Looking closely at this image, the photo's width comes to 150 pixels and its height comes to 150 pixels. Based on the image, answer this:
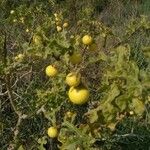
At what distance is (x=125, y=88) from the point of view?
230 cm

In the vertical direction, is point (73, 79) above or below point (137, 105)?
above

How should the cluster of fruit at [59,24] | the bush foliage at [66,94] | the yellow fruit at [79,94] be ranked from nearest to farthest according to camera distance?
the yellow fruit at [79,94]
the bush foliage at [66,94]
the cluster of fruit at [59,24]

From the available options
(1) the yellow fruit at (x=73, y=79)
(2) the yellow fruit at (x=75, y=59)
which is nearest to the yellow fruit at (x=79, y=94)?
(1) the yellow fruit at (x=73, y=79)

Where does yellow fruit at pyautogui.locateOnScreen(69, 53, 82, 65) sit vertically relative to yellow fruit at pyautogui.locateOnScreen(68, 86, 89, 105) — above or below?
above

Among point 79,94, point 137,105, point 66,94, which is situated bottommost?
point 66,94

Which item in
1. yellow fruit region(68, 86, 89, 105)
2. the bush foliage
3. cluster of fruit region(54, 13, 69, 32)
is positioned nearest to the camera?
yellow fruit region(68, 86, 89, 105)

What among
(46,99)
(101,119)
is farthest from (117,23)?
(101,119)

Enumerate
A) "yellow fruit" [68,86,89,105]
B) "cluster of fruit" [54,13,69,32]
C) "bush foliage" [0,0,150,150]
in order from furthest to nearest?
"cluster of fruit" [54,13,69,32]
"bush foliage" [0,0,150,150]
"yellow fruit" [68,86,89,105]

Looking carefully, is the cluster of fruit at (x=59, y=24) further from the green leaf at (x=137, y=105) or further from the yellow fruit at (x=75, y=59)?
the green leaf at (x=137, y=105)

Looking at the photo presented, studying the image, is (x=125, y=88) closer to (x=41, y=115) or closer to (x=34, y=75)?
(x=41, y=115)

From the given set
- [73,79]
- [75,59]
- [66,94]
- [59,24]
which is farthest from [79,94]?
[59,24]

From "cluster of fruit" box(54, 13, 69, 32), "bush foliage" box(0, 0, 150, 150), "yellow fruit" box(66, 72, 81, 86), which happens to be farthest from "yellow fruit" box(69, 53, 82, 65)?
"cluster of fruit" box(54, 13, 69, 32)

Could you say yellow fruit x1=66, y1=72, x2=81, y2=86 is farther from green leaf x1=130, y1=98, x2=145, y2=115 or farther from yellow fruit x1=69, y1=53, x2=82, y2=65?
green leaf x1=130, y1=98, x2=145, y2=115

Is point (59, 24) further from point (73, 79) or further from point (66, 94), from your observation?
point (73, 79)
